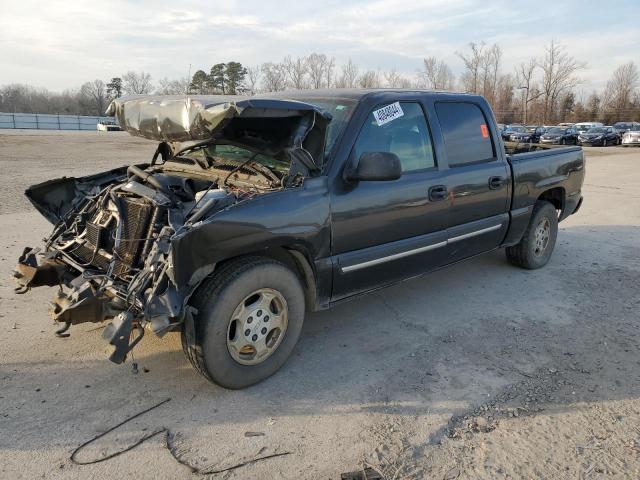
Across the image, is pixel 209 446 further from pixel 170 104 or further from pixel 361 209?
pixel 170 104

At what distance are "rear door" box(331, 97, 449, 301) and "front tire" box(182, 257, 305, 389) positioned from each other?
466mm

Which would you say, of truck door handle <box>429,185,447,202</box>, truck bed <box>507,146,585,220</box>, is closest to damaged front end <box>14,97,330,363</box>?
truck door handle <box>429,185,447,202</box>

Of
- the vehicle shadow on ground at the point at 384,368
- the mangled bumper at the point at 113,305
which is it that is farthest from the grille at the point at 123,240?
the vehicle shadow on ground at the point at 384,368

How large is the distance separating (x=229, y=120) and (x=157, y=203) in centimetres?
71

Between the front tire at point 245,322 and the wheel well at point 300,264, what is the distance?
0.40 ft

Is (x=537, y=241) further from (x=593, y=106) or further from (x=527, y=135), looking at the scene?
(x=593, y=106)

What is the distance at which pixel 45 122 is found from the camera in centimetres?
6288

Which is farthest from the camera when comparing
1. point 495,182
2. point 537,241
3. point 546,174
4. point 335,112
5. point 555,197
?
point 555,197

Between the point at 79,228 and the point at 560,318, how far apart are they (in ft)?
13.6

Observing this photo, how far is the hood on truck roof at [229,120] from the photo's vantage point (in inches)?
133

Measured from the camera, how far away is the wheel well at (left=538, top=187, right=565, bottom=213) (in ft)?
20.1

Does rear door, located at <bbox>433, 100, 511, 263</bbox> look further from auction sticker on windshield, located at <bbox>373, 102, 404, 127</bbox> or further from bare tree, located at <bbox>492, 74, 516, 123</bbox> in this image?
bare tree, located at <bbox>492, 74, 516, 123</bbox>

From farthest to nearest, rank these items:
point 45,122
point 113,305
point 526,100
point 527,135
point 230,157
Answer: point 526,100 → point 45,122 → point 527,135 → point 230,157 → point 113,305

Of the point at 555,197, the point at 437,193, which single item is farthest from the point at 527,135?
the point at 437,193
